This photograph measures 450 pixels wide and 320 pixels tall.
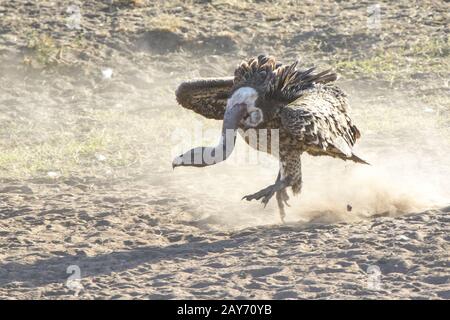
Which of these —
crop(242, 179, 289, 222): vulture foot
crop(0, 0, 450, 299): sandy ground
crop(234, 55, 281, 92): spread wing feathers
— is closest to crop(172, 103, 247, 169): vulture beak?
crop(234, 55, 281, 92): spread wing feathers

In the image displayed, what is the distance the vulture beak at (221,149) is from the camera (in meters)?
7.52

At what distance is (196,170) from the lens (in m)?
10.2

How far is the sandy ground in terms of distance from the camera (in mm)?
7133

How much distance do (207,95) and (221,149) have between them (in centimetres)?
139

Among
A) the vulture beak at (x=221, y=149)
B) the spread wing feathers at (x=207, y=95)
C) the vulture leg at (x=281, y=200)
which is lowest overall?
the vulture leg at (x=281, y=200)

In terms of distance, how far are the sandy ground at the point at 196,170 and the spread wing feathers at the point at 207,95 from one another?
2.55ft

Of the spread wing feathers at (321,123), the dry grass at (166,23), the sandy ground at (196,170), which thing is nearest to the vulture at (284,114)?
the spread wing feathers at (321,123)

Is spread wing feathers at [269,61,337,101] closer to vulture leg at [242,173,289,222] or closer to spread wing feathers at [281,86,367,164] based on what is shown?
spread wing feathers at [281,86,367,164]

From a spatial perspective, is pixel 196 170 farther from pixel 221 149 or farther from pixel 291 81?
pixel 221 149

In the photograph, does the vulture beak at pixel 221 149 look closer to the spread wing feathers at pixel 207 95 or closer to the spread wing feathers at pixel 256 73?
the spread wing feathers at pixel 256 73

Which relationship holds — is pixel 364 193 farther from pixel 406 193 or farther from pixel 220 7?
pixel 220 7

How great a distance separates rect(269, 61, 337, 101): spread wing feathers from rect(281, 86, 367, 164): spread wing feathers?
90 millimetres

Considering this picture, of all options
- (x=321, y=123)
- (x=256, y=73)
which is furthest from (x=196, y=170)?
(x=321, y=123)

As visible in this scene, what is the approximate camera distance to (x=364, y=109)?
39.7 feet
